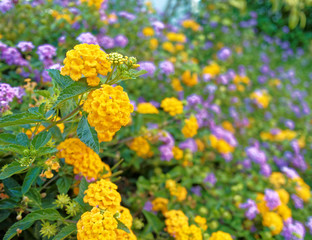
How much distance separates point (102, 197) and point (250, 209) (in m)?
1.33

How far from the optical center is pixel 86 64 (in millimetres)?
992

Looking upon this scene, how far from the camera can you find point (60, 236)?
Answer: 993 mm

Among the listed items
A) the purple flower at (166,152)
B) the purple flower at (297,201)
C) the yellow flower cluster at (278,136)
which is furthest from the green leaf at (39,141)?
the yellow flower cluster at (278,136)

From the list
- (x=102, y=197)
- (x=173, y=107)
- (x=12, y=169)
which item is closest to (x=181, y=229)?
(x=102, y=197)

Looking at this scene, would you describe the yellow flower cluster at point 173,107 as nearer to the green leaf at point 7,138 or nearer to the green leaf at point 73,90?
the green leaf at point 73,90

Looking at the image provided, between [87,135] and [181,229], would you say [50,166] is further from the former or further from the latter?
[181,229]

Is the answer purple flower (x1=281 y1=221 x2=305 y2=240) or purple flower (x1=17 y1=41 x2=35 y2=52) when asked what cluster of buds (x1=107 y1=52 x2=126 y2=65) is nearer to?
purple flower (x1=17 y1=41 x2=35 y2=52)

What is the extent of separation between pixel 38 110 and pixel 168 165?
1398 millimetres

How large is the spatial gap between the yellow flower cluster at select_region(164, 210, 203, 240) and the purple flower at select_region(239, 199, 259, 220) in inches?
26.7

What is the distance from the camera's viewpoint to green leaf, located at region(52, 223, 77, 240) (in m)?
0.99

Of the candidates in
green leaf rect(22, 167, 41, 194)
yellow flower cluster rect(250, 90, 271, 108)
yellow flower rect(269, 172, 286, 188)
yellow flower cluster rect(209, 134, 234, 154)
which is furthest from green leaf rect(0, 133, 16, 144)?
yellow flower cluster rect(250, 90, 271, 108)

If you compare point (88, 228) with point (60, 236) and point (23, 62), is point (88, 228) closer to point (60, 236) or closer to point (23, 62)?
point (60, 236)

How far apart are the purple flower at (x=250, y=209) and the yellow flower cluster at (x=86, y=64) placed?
1553 mm

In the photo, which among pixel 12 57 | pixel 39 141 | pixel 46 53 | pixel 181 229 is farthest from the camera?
pixel 12 57
